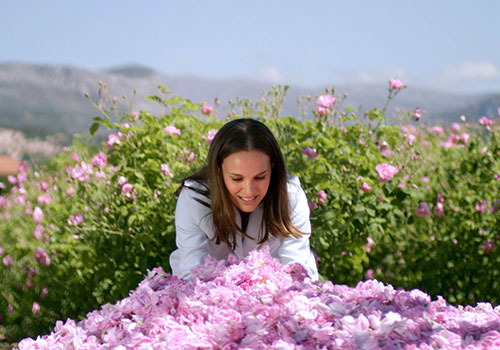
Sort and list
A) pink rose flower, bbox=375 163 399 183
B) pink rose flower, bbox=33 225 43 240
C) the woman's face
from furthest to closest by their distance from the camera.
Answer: pink rose flower, bbox=33 225 43 240 → pink rose flower, bbox=375 163 399 183 → the woman's face

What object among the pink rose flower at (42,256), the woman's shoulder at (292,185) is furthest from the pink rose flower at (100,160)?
the woman's shoulder at (292,185)

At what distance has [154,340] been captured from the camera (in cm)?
147

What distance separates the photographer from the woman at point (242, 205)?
2.16 metres

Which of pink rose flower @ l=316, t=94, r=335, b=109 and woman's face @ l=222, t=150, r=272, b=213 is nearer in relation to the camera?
woman's face @ l=222, t=150, r=272, b=213

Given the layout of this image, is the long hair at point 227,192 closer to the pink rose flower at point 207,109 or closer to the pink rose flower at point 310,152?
the pink rose flower at point 310,152

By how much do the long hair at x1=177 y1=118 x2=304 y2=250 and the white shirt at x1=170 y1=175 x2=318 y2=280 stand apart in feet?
0.10

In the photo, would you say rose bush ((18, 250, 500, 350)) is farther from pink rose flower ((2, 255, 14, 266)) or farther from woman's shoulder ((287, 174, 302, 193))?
pink rose flower ((2, 255, 14, 266))

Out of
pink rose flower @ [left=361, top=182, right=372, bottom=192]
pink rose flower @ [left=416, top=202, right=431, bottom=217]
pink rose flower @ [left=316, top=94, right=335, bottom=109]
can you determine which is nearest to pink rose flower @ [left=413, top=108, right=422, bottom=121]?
pink rose flower @ [left=416, top=202, right=431, bottom=217]

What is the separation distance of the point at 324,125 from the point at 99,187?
1206mm

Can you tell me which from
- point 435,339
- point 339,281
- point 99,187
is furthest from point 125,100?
point 435,339

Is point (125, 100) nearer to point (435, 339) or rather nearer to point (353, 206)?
point (353, 206)

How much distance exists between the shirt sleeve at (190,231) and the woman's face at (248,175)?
0.20 metres

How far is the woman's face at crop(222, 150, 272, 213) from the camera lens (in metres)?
2.12

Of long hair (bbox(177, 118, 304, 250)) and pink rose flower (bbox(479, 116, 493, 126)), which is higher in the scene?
pink rose flower (bbox(479, 116, 493, 126))
